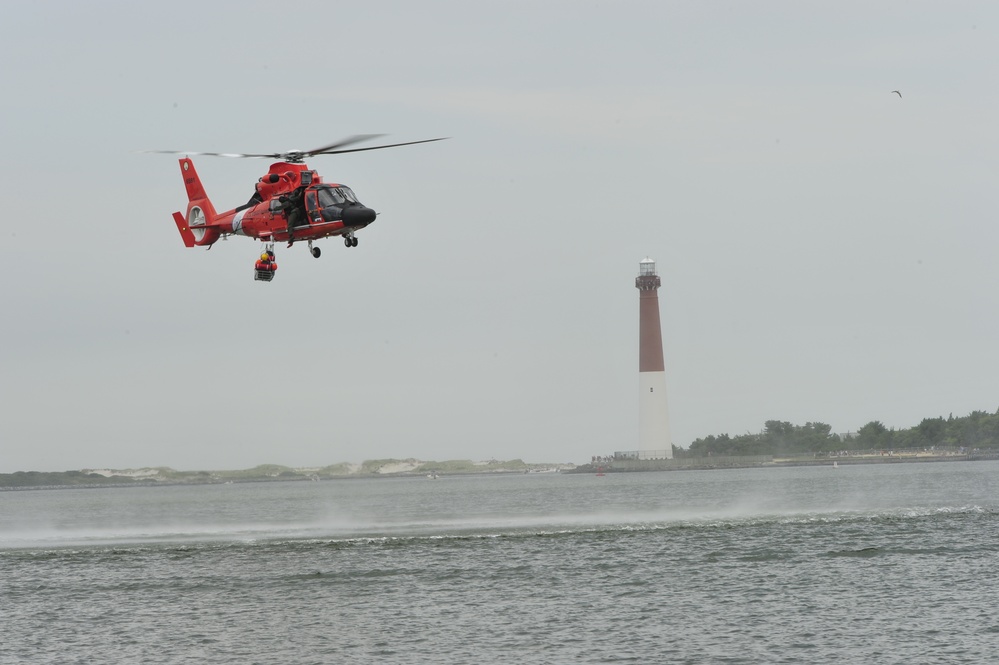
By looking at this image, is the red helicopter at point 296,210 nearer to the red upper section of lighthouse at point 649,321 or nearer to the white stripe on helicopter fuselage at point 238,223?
the white stripe on helicopter fuselage at point 238,223

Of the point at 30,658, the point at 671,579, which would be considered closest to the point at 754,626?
the point at 671,579

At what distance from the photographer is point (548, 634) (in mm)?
30266

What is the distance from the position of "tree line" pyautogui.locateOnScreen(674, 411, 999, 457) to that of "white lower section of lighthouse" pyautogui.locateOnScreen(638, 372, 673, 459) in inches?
2319

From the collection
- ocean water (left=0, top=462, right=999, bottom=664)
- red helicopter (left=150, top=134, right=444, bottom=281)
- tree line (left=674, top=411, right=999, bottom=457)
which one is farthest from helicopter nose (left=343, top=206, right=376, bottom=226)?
tree line (left=674, top=411, right=999, bottom=457)

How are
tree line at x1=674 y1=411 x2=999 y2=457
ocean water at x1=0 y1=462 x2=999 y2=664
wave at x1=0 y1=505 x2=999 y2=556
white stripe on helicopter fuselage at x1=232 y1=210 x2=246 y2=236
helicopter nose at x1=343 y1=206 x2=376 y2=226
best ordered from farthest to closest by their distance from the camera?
tree line at x1=674 y1=411 x2=999 y2=457 < wave at x1=0 y1=505 x2=999 y2=556 < white stripe on helicopter fuselage at x1=232 y1=210 x2=246 y2=236 < helicopter nose at x1=343 y1=206 x2=376 y2=226 < ocean water at x1=0 y1=462 x2=999 y2=664

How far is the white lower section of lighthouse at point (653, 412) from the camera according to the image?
11406 cm

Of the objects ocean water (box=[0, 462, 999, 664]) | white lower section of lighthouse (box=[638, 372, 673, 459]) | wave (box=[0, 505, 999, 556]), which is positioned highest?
white lower section of lighthouse (box=[638, 372, 673, 459])

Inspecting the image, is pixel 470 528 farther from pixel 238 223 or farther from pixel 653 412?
pixel 653 412

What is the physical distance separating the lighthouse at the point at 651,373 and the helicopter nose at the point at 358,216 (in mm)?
83272

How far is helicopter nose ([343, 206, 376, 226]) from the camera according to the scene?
104 feet

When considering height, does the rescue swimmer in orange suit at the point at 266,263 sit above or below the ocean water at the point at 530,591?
above

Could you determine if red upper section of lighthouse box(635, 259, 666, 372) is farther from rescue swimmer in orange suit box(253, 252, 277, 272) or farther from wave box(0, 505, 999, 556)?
rescue swimmer in orange suit box(253, 252, 277, 272)

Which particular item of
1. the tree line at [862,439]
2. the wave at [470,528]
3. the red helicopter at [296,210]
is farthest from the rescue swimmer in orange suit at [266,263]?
the tree line at [862,439]

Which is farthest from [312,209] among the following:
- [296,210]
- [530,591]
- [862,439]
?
[862,439]
